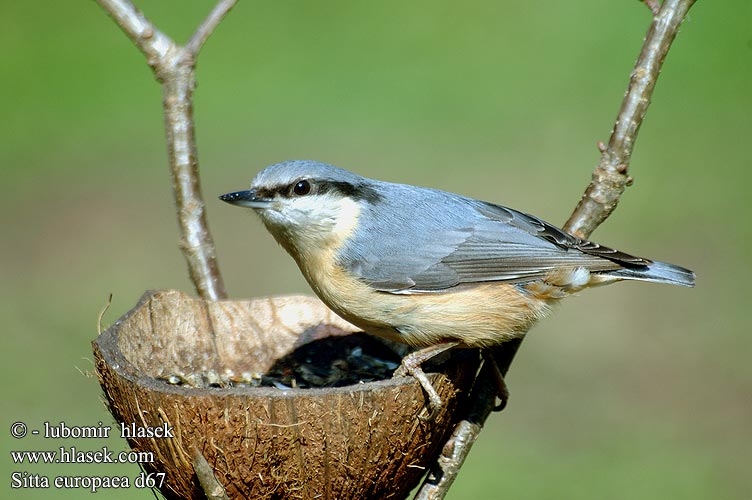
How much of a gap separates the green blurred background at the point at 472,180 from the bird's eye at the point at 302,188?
90.2 inches

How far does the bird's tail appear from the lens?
3.87m

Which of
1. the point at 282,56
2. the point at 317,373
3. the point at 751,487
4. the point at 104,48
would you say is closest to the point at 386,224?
Answer: the point at 317,373

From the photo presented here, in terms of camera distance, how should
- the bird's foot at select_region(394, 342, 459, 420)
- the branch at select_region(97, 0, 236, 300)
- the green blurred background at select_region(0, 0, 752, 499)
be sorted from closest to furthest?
the bird's foot at select_region(394, 342, 459, 420)
the branch at select_region(97, 0, 236, 300)
the green blurred background at select_region(0, 0, 752, 499)

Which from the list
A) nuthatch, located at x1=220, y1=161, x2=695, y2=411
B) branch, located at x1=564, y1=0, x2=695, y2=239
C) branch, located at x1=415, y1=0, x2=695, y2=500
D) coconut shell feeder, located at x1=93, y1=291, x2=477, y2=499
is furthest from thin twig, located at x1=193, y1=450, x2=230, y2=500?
branch, located at x1=564, y1=0, x2=695, y2=239

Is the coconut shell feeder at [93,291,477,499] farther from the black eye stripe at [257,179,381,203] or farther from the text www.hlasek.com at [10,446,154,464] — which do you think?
the black eye stripe at [257,179,381,203]

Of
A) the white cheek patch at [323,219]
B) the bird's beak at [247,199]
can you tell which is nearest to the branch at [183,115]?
the bird's beak at [247,199]

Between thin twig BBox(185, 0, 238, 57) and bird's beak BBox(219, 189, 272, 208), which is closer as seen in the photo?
bird's beak BBox(219, 189, 272, 208)

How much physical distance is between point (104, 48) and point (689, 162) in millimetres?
7137

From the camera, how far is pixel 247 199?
11.5ft

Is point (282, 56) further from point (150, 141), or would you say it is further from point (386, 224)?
point (386, 224)

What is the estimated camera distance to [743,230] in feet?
27.9

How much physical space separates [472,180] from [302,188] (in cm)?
576

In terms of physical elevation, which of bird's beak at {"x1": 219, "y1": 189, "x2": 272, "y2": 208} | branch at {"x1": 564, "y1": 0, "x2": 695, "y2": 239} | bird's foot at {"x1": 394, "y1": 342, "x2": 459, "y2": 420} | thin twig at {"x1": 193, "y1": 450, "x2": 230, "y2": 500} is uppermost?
branch at {"x1": 564, "y1": 0, "x2": 695, "y2": 239}

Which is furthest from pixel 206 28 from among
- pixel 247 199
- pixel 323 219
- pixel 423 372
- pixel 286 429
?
pixel 286 429
